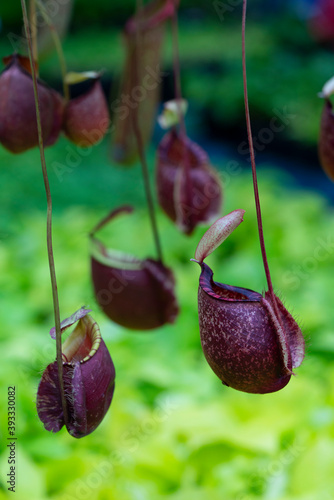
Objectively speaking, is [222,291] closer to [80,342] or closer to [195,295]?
[80,342]

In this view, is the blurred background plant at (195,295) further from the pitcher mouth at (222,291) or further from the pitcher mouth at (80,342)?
the pitcher mouth at (222,291)

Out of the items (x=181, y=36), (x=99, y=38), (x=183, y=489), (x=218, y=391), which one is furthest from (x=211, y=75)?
(x=183, y=489)

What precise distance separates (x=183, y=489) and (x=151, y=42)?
63 centimetres

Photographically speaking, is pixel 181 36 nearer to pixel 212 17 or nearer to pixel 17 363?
pixel 212 17

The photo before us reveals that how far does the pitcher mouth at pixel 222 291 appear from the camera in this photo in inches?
14.4

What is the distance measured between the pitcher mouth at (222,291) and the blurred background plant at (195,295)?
0.47ft

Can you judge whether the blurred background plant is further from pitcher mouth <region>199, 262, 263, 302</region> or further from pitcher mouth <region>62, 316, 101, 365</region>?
pitcher mouth <region>199, 262, 263, 302</region>

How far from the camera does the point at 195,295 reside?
1.49m

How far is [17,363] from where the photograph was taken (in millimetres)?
1129

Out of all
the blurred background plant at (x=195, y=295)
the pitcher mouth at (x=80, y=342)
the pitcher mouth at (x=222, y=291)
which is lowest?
the blurred background plant at (x=195, y=295)

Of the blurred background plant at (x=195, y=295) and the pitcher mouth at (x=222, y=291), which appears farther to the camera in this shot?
the blurred background plant at (x=195, y=295)

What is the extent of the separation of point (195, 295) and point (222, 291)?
110 cm

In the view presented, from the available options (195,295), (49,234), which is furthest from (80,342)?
(195,295)

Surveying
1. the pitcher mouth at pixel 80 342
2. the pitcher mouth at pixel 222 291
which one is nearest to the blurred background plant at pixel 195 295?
the pitcher mouth at pixel 80 342
